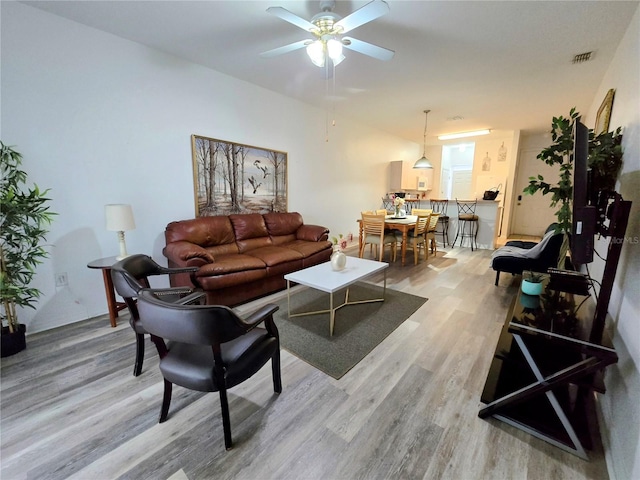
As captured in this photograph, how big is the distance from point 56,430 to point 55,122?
99.1 inches

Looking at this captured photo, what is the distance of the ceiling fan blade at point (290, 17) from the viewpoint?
181cm

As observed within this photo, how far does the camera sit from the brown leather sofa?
2.74 meters

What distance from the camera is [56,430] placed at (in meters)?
1.45

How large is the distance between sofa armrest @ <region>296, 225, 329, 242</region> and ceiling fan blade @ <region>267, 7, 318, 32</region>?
101 inches

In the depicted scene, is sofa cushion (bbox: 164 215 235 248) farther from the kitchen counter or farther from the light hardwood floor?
the kitchen counter

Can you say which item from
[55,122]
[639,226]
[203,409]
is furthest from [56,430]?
[639,226]

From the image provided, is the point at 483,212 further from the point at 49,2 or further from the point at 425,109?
the point at 49,2

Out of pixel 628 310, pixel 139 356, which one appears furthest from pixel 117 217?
pixel 628 310

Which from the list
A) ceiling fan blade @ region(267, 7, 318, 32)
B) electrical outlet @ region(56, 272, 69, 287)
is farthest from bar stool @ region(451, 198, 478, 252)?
electrical outlet @ region(56, 272, 69, 287)

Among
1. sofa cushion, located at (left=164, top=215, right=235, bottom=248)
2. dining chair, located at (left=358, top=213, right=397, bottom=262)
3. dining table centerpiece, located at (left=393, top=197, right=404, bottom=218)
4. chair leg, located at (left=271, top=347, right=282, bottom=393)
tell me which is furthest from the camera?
dining table centerpiece, located at (left=393, top=197, right=404, bottom=218)

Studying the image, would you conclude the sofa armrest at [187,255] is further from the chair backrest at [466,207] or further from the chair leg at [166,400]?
the chair backrest at [466,207]

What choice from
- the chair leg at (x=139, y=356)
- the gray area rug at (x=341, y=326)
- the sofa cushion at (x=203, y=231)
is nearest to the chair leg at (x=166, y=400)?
the chair leg at (x=139, y=356)

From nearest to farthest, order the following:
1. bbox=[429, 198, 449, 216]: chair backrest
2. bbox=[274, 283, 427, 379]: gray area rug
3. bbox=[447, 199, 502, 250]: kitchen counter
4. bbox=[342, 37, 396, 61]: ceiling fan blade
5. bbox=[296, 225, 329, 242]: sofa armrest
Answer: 1. bbox=[274, 283, 427, 379]: gray area rug
2. bbox=[342, 37, 396, 61]: ceiling fan blade
3. bbox=[296, 225, 329, 242]: sofa armrest
4. bbox=[447, 199, 502, 250]: kitchen counter
5. bbox=[429, 198, 449, 216]: chair backrest

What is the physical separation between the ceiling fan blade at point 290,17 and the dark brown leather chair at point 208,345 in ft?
6.53
